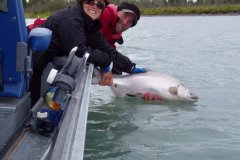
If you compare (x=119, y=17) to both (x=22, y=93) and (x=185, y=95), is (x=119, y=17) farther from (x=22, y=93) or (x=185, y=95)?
(x=22, y=93)

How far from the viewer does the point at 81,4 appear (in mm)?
4199

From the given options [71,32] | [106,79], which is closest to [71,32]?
A: [71,32]

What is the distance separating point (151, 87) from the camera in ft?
21.3

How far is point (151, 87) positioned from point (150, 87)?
1cm

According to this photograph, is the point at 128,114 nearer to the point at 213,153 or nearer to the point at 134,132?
the point at 134,132

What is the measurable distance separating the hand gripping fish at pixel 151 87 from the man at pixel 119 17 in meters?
0.76

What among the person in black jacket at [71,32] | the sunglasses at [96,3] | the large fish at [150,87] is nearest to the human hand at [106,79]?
the person in black jacket at [71,32]

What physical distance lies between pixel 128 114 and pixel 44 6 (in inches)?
935

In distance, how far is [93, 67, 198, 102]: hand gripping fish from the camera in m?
6.46

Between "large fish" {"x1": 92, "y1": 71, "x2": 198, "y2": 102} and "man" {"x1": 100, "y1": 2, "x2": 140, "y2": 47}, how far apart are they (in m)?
0.76

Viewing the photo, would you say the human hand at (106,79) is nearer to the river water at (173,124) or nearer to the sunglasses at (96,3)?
the river water at (173,124)


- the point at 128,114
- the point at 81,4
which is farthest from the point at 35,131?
the point at 128,114

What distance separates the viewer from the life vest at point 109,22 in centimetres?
580

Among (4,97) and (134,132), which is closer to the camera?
(4,97)
